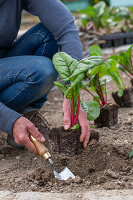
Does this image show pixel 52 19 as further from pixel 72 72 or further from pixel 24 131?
pixel 24 131

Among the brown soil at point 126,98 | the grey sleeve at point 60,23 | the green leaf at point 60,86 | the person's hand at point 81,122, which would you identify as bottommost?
the brown soil at point 126,98

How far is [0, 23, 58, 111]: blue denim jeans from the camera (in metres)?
2.21

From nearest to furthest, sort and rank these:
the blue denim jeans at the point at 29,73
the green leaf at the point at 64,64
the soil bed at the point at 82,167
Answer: the soil bed at the point at 82,167 < the green leaf at the point at 64,64 < the blue denim jeans at the point at 29,73

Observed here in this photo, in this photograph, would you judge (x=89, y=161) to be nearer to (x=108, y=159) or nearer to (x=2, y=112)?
(x=108, y=159)

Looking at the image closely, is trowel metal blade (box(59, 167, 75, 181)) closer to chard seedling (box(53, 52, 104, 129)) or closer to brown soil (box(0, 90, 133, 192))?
brown soil (box(0, 90, 133, 192))

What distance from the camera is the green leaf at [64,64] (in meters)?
1.99

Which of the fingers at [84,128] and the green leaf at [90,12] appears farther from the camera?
the green leaf at [90,12]

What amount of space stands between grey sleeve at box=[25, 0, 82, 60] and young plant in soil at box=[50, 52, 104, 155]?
0.63ft

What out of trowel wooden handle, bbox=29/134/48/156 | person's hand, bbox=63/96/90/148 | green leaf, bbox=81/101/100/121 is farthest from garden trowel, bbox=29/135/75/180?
green leaf, bbox=81/101/100/121

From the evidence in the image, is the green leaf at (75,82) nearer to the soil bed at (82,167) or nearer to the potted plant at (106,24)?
the soil bed at (82,167)

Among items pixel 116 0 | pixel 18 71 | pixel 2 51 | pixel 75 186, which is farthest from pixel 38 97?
pixel 116 0

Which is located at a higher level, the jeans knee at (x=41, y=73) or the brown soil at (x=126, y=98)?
the jeans knee at (x=41, y=73)

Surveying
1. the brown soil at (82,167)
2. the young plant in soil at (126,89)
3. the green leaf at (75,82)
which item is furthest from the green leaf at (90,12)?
the green leaf at (75,82)

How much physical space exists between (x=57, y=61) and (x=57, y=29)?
32 centimetres
